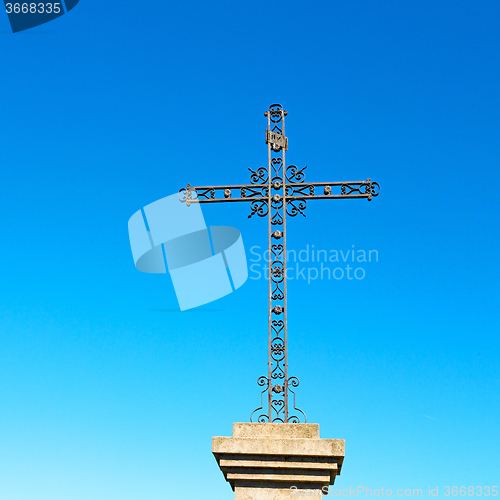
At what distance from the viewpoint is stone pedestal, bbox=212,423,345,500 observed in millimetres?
5570

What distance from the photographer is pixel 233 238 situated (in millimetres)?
9414

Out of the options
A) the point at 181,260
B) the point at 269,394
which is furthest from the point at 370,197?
the point at 181,260

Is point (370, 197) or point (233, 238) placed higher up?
point (233, 238)

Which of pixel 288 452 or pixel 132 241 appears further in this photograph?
pixel 132 241

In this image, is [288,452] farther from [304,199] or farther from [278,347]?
[304,199]

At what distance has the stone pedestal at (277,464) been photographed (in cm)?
557

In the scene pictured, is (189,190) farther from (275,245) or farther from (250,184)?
(275,245)

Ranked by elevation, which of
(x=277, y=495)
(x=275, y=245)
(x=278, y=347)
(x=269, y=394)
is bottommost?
(x=277, y=495)

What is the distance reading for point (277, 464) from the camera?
5.64 metres

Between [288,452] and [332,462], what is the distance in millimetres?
428

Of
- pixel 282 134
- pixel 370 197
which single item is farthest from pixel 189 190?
pixel 370 197

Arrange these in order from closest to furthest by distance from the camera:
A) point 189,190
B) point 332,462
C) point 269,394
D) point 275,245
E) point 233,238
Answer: point 332,462
point 269,394
point 275,245
point 189,190
point 233,238

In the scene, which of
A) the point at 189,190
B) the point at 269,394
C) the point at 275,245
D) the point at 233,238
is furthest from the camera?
the point at 233,238

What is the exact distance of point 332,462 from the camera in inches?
220
